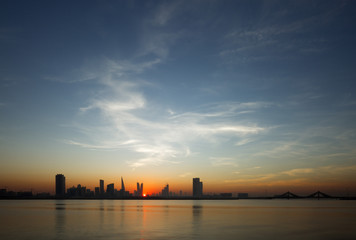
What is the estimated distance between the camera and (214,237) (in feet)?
131

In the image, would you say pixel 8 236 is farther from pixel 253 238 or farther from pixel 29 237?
pixel 253 238

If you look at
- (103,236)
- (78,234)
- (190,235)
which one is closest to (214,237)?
(190,235)

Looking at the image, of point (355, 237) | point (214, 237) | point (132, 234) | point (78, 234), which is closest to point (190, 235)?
point (214, 237)

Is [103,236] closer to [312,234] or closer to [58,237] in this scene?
[58,237]

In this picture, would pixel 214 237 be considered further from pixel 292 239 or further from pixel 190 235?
pixel 292 239

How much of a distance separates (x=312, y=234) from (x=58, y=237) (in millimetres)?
33935

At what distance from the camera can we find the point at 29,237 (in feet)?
129

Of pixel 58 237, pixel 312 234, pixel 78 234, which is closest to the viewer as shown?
pixel 58 237

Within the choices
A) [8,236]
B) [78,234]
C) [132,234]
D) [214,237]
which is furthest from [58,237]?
[214,237]

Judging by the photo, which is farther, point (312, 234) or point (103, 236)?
point (312, 234)

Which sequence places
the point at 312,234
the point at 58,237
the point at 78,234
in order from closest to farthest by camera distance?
1. the point at 58,237
2. the point at 78,234
3. the point at 312,234

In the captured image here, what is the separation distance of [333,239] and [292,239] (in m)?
5.09

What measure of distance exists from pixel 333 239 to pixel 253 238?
9.89 metres

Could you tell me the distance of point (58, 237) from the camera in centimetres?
3903
